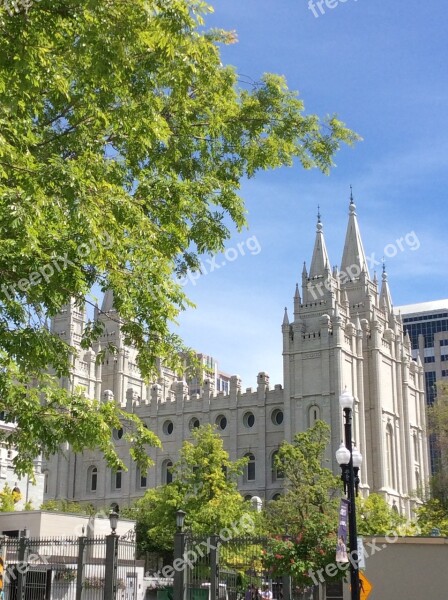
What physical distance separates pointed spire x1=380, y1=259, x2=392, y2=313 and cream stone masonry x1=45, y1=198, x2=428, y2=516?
10 centimetres

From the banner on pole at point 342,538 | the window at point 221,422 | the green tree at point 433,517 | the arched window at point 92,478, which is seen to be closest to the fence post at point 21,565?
the banner on pole at point 342,538

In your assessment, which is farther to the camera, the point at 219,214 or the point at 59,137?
the point at 219,214

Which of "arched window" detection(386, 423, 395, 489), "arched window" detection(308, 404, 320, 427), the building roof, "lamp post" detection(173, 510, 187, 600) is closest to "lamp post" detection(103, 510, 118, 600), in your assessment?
"lamp post" detection(173, 510, 187, 600)

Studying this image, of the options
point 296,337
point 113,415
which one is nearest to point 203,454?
point 296,337

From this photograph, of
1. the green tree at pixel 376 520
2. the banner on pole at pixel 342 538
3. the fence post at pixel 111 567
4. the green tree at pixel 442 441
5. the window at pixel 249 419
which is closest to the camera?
the banner on pole at pixel 342 538

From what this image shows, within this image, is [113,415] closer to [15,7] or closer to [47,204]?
[47,204]

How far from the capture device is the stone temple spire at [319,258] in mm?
73062

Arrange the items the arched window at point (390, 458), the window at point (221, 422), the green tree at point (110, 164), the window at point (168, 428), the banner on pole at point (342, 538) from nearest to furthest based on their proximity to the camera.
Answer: the green tree at point (110, 164) → the banner on pole at point (342, 538) → the arched window at point (390, 458) → the window at point (221, 422) → the window at point (168, 428)

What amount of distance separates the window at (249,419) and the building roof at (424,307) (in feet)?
207

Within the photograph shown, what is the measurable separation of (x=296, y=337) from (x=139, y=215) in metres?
59.5

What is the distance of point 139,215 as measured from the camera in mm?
10898

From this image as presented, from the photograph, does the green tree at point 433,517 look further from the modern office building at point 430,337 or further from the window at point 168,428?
the modern office building at point 430,337

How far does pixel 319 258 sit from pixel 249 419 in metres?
16.1

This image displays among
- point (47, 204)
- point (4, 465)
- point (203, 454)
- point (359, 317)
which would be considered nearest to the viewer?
point (47, 204)
